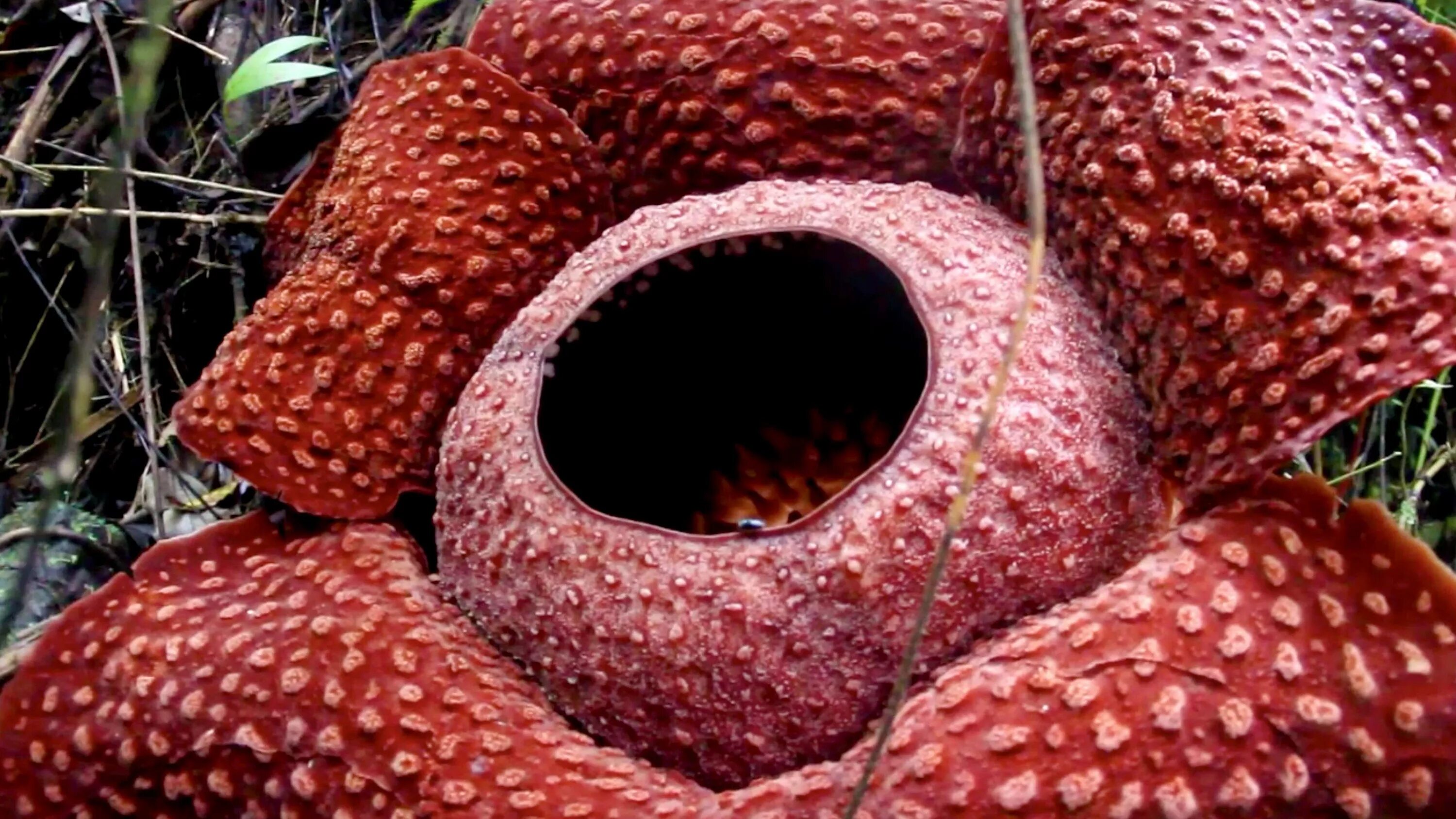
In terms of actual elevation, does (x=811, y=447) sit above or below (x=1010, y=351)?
below

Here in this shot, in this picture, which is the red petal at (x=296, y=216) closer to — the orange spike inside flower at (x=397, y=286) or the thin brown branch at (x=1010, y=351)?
the orange spike inside flower at (x=397, y=286)

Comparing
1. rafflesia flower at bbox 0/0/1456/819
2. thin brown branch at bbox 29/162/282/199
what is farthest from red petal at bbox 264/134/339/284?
thin brown branch at bbox 29/162/282/199

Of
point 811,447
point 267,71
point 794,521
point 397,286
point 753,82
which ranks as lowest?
point 811,447

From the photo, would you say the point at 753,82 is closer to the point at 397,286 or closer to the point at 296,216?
the point at 397,286

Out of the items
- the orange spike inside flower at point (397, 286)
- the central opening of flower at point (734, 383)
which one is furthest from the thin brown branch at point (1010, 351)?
the orange spike inside flower at point (397, 286)

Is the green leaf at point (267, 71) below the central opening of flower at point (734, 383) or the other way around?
the other way around

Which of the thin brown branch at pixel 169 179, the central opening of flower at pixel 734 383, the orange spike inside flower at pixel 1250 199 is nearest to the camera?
the orange spike inside flower at pixel 1250 199

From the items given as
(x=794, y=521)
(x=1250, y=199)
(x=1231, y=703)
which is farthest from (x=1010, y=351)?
(x=794, y=521)
